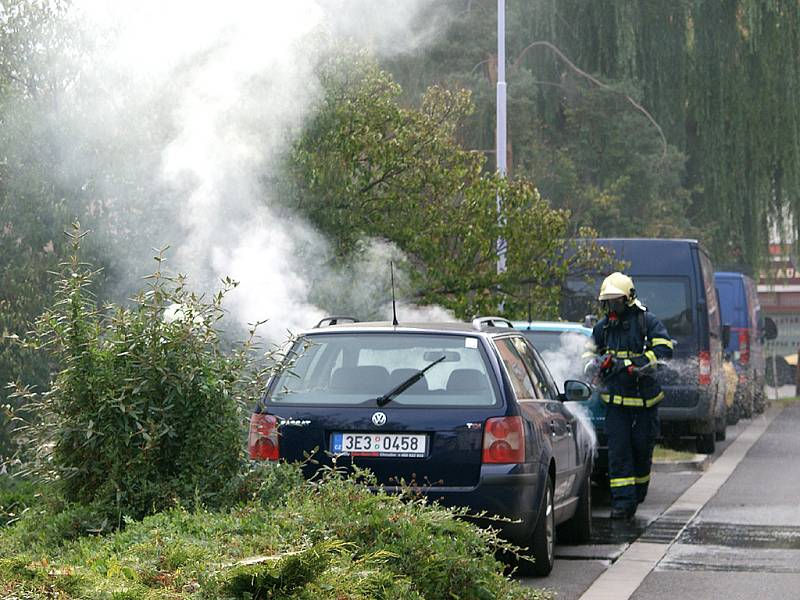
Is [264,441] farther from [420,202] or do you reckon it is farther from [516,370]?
[420,202]

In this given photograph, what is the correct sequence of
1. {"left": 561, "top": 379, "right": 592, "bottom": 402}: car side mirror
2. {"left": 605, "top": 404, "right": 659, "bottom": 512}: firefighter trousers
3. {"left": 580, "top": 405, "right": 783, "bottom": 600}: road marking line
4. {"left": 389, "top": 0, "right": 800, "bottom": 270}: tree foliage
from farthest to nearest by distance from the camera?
1. {"left": 389, "top": 0, "right": 800, "bottom": 270}: tree foliage
2. {"left": 605, "top": 404, "right": 659, "bottom": 512}: firefighter trousers
3. {"left": 561, "top": 379, "right": 592, "bottom": 402}: car side mirror
4. {"left": 580, "top": 405, "right": 783, "bottom": 600}: road marking line

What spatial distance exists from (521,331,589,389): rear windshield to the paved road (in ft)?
3.74

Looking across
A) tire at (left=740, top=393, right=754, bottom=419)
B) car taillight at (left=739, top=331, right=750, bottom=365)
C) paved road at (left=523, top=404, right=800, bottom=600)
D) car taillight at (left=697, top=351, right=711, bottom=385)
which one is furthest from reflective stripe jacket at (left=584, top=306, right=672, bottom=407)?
car taillight at (left=739, top=331, right=750, bottom=365)

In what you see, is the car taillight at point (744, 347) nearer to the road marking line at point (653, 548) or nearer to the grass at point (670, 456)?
the road marking line at point (653, 548)

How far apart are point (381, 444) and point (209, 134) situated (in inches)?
238

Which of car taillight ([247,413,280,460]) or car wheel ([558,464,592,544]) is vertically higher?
car taillight ([247,413,280,460])

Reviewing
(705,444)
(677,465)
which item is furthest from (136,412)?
(705,444)

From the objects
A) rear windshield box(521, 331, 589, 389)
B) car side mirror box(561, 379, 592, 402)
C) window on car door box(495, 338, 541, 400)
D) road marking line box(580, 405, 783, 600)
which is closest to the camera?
road marking line box(580, 405, 783, 600)

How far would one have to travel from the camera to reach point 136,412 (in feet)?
23.2

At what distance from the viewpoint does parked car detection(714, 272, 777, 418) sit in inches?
1019

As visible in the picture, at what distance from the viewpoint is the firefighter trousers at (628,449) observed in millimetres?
11555

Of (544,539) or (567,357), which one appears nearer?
(544,539)

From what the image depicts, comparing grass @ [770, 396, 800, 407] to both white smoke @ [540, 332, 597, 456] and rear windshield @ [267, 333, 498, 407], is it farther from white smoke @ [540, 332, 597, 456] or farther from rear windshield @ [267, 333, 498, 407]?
rear windshield @ [267, 333, 498, 407]

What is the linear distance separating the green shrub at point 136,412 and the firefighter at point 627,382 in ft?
16.2
